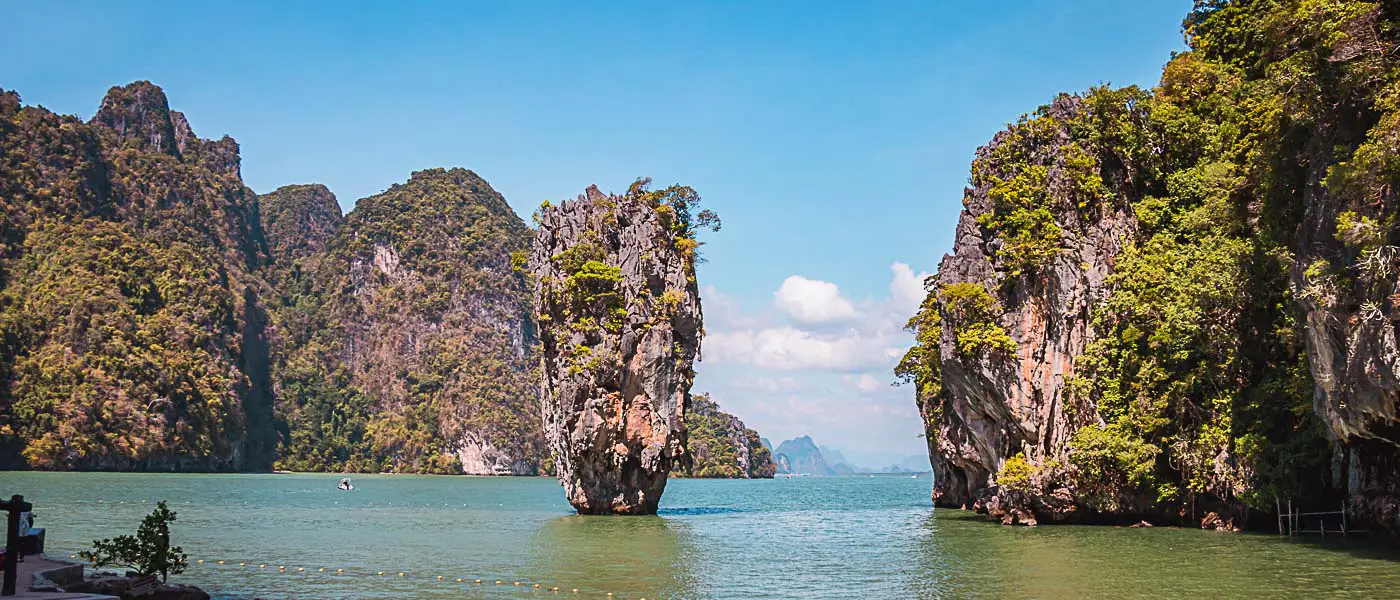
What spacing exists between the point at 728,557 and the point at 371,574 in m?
9.41

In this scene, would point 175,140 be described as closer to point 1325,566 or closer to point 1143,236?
point 1143,236

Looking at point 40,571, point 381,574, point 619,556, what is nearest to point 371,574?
point 381,574

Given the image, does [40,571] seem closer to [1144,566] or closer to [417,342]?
[1144,566]

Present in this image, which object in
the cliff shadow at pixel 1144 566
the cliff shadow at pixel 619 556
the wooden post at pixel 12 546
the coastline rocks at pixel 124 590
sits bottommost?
the cliff shadow at pixel 619 556

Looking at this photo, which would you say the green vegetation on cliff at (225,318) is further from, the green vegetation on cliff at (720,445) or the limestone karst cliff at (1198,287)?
the limestone karst cliff at (1198,287)

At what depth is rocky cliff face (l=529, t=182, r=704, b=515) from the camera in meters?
43.0

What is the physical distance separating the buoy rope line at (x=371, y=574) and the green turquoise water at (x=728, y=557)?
8cm

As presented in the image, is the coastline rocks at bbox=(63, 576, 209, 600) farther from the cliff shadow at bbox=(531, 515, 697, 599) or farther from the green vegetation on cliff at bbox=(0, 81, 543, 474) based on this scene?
the green vegetation on cliff at bbox=(0, 81, 543, 474)

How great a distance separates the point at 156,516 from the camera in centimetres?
1697

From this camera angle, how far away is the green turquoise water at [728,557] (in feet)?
70.2

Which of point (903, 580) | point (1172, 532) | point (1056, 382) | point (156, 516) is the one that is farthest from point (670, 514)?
point (156, 516)

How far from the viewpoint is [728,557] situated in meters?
28.8

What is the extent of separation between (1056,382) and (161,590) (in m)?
28.5

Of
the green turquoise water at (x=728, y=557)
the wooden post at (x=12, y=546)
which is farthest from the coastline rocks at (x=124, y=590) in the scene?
the green turquoise water at (x=728, y=557)
